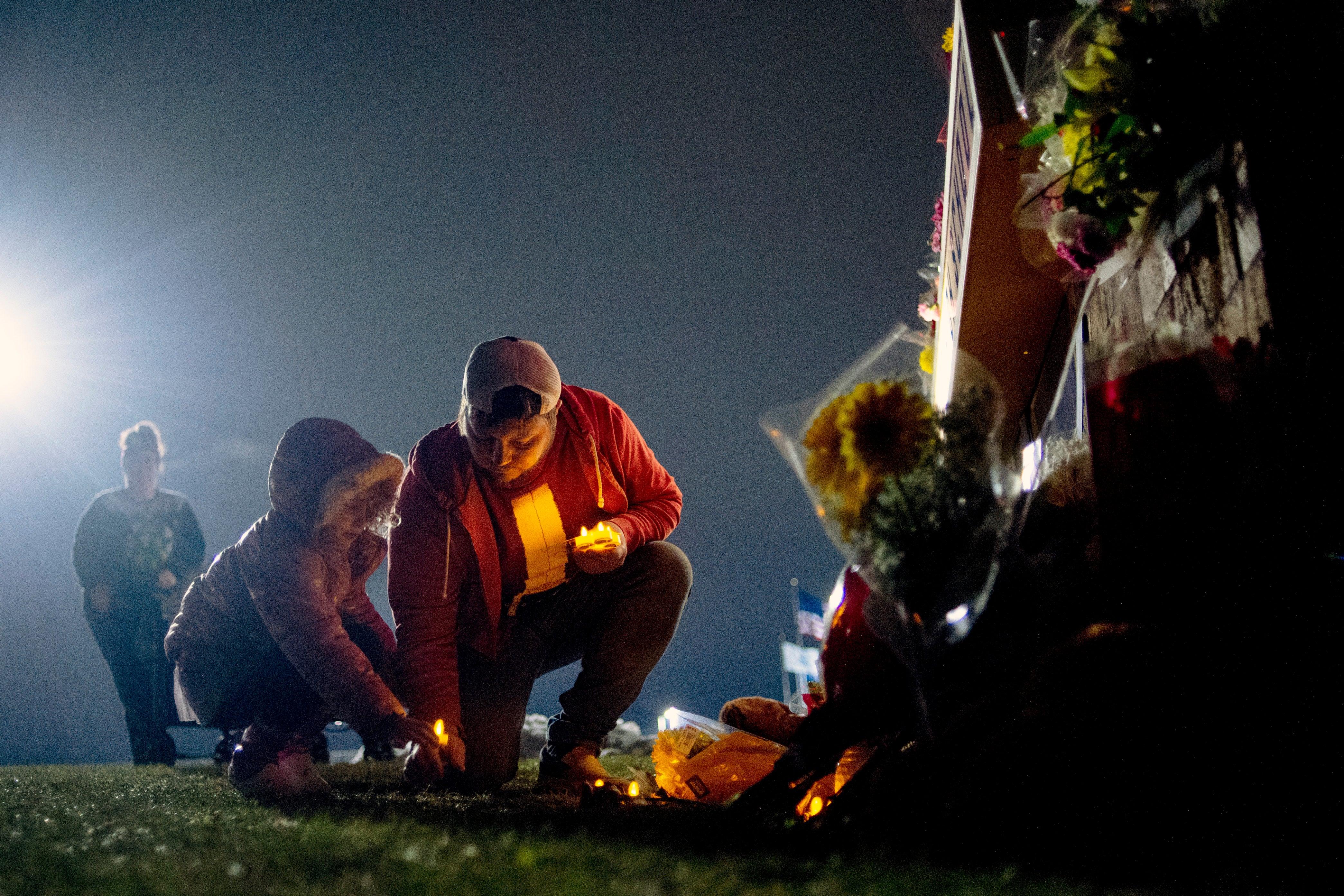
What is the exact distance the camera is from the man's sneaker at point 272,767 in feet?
6.19

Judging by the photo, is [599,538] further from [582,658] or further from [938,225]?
[938,225]

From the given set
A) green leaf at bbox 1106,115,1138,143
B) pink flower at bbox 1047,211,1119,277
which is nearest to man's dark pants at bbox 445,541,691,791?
pink flower at bbox 1047,211,1119,277

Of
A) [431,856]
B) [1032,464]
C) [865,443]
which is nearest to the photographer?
[431,856]

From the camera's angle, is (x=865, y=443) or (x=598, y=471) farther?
(x=598, y=471)

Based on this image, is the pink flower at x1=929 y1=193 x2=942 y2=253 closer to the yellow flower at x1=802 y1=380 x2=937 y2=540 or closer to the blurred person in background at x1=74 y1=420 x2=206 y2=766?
the yellow flower at x1=802 y1=380 x2=937 y2=540

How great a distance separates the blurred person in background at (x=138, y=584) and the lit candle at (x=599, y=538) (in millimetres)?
3051

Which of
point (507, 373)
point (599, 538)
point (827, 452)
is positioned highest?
point (507, 373)

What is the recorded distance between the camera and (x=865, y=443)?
3.05 ft

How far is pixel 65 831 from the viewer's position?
118cm

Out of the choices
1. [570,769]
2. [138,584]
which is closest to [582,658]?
[570,769]

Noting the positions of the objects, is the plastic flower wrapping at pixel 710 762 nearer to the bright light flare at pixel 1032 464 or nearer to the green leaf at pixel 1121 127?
the bright light flare at pixel 1032 464

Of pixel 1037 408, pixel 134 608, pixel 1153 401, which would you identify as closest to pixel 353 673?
pixel 1153 401

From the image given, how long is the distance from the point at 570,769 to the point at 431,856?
1282mm

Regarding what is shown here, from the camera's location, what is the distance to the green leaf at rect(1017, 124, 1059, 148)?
4.09 ft
